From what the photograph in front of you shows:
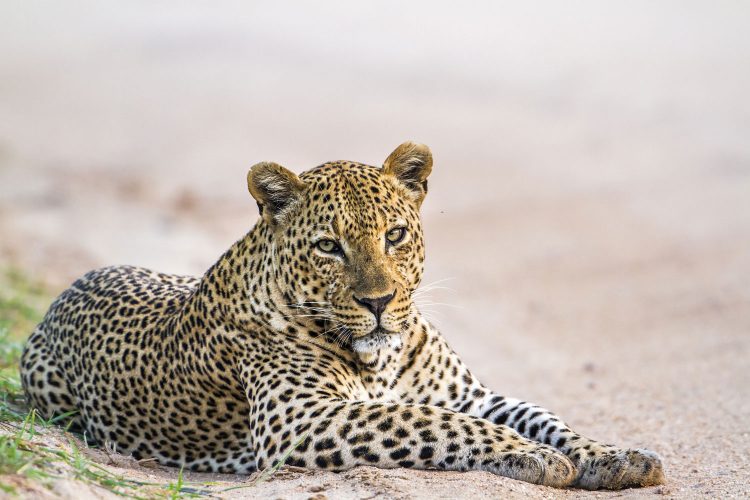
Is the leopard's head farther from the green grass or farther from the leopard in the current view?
the green grass

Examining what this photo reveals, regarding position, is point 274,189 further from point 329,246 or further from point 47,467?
point 47,467

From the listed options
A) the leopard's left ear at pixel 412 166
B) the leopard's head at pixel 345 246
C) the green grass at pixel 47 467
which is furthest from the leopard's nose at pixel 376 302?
the green grass at pixel 47 467

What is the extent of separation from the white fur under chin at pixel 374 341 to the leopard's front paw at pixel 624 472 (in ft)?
4.18

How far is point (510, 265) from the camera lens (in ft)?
61.3

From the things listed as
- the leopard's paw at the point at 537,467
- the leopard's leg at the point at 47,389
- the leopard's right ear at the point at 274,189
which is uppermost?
the leopard's right ear at the point at 274,189

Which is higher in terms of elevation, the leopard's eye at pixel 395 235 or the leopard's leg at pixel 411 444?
the leopard's eye at pixel 395 235

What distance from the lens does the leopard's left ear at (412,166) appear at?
7090 millimetres

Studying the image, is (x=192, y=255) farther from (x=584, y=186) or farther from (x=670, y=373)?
(x=584, y=186)

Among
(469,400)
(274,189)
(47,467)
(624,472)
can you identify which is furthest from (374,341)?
(47,467)

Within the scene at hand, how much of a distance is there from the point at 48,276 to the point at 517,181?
11962 millimetres

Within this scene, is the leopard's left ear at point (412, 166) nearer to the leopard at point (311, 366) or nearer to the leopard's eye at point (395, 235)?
the leopard at point (311, 366)

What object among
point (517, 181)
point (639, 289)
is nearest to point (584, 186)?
point (517, 181)

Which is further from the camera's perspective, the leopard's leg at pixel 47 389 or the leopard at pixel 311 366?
the leopard's leg at pixel 47 389

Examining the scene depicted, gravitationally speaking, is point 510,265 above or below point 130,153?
below
